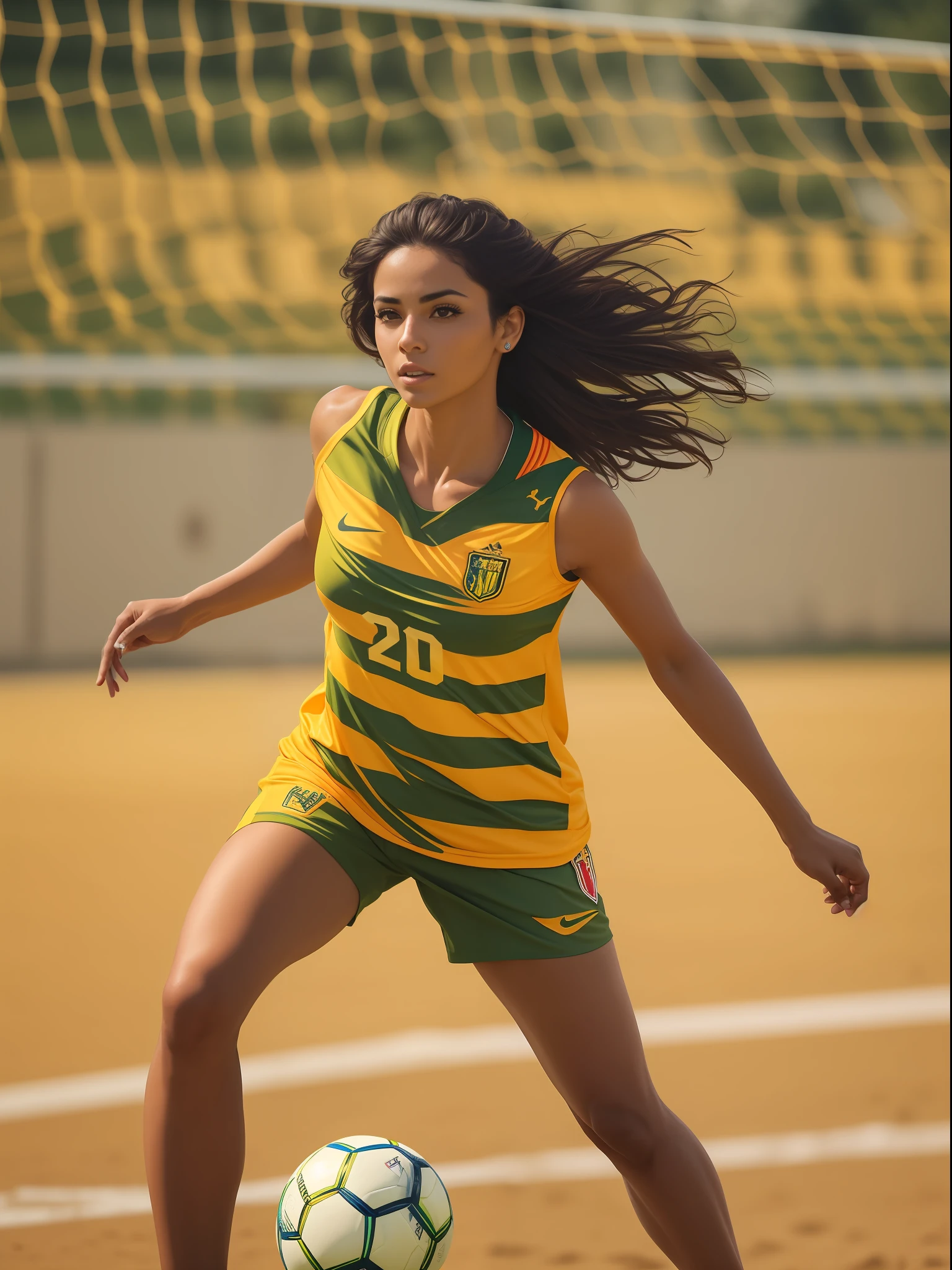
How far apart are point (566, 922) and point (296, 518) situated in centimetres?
1014

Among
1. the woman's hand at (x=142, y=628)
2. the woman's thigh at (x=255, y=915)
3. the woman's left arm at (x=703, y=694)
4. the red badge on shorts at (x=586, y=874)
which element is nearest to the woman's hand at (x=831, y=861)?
the woman's left arm at (x=703, y=694)

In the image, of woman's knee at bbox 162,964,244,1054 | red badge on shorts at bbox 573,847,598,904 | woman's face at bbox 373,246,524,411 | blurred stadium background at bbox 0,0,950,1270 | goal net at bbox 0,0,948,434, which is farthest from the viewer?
goal net at bbox 0,0,948,434

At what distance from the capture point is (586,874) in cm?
280

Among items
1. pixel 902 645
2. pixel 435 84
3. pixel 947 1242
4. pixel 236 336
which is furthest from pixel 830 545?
pixel 947 1242

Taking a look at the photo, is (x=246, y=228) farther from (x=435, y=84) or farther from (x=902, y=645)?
(x=902, y=645)

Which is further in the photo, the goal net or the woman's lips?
the goal net

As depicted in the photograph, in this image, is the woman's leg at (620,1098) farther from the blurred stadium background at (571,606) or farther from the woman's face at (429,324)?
the woman's face at (429,324)

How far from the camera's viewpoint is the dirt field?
3459mm

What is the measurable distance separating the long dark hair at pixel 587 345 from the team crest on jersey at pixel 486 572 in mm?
368

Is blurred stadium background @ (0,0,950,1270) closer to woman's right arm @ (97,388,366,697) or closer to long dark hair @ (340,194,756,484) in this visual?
long dark hair @ (340,194,756,484)

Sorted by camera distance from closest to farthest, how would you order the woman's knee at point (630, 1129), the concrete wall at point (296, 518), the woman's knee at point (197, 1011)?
1. the woman's knee at point (197, 1011)
2. the woman's knee at point (630, 1129)
3. the concrete wall at point (296, 518)

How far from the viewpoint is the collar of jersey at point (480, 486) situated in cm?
271

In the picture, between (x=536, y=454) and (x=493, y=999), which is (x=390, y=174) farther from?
(x=536, y=454)

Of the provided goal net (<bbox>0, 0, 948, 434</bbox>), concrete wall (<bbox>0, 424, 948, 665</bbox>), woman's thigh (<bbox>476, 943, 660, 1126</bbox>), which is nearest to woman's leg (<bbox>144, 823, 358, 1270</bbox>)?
woman's thigh (<bbox>476, 943, 660, 1126</bbox>)
